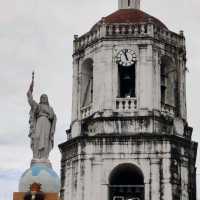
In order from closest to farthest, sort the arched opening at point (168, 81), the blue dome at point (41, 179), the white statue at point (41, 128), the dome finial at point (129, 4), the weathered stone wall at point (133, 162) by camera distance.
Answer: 1. the blue dome at point (41, 179)
2. the white statue at point (41, 128)
3. the weathered stone wall at point (133, 162)
4. the arched opening at point (168, 81)
5. the dome finial at point (129, 4)

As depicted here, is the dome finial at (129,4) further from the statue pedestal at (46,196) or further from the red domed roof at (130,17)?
the statue pedestal at (46,196)

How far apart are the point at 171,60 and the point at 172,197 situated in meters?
5.98

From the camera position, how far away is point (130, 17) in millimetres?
32062

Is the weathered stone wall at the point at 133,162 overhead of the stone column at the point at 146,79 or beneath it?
beneath

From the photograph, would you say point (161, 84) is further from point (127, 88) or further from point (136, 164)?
point (136, 164)

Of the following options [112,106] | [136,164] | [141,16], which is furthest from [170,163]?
[141,16]

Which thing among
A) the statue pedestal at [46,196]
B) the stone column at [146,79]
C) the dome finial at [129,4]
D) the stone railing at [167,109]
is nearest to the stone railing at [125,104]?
the stone column at [146,79]

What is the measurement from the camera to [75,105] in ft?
104

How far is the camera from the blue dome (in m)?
13.0

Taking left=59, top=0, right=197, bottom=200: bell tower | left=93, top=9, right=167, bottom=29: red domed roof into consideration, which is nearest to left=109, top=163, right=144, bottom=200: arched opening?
left=59, top=0, right=197, bottom=200: bell tower

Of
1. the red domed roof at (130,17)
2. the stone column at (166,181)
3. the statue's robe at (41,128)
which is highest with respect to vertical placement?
the red domed roof at (130,17)

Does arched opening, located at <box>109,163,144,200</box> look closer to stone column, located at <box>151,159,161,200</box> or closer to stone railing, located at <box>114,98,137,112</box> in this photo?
stone column, located at <box>151,159,161,200</box>

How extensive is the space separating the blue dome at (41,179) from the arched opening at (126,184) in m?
16.3

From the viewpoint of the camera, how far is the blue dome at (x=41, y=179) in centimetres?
1295
